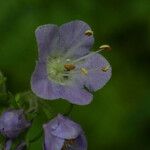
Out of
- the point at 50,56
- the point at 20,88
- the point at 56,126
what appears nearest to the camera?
the point at 56,126

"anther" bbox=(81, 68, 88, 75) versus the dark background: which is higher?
"anther" bbox=(81, 68, 88, 75)

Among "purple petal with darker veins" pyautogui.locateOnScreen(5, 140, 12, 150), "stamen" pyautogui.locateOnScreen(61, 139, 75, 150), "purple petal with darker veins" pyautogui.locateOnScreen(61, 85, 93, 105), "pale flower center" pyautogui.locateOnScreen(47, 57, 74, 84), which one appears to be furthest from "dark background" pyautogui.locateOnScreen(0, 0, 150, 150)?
"purple petal with darker veins" pyautogui.locateOnScreen(5, 140, 12, 150)

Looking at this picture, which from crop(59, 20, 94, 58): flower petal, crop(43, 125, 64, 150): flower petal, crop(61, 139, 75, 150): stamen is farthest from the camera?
crop(59, 20, 94, 58): flower petal

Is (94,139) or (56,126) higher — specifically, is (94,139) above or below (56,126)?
below

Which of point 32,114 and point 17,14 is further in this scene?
point 17,14

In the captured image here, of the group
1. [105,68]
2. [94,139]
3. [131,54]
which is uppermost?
[105,68]

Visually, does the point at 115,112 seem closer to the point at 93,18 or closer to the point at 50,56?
the point at 93,18

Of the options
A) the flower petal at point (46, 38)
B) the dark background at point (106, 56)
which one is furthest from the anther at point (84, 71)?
the dark background at point (106, 56)

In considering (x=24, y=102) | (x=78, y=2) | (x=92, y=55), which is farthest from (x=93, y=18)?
(x=24, y=102)

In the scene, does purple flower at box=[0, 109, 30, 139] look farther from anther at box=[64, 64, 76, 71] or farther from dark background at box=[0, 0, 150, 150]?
dark background at box=[0, 0, 150, 150]
